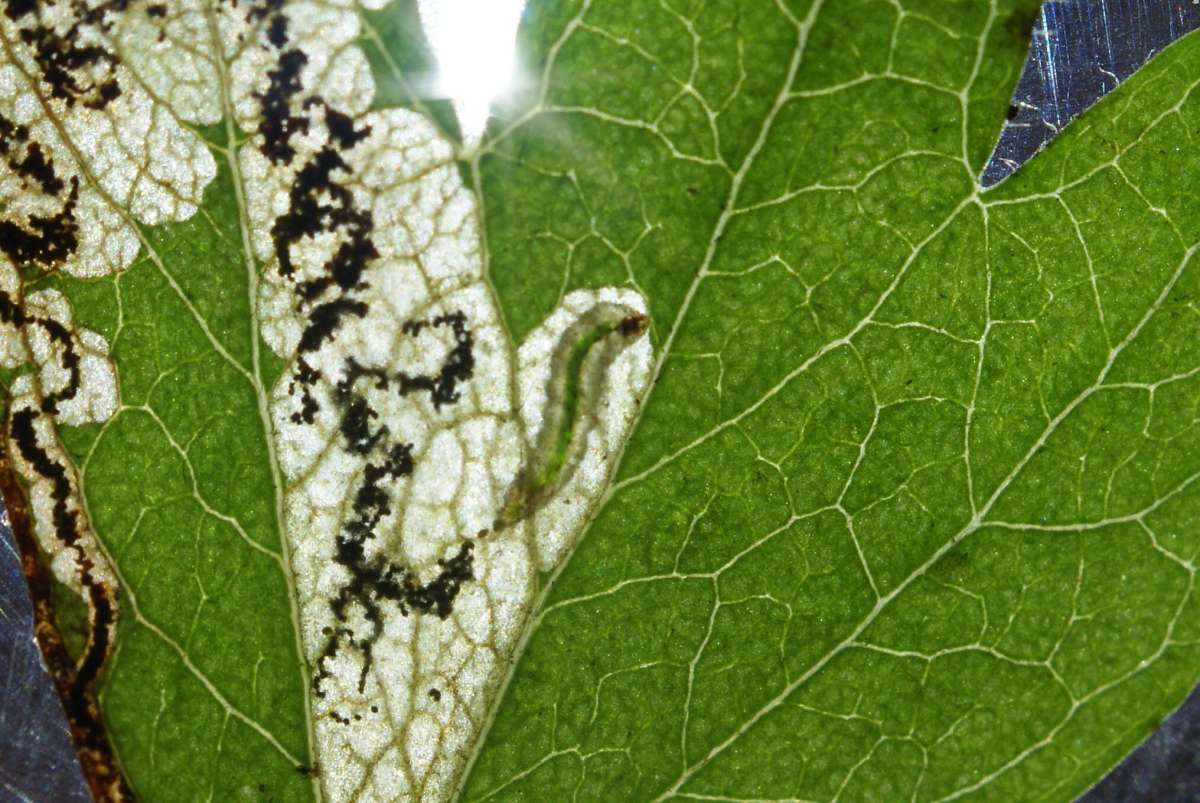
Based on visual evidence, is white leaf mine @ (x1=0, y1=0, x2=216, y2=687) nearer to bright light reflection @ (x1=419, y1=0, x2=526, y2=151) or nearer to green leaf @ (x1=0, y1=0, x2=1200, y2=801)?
green leaf @ (x1=0, y1=0, x2=1200, y2=801)

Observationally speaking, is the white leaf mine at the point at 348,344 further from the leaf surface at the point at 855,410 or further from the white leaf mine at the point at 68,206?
the leaf surface at the point at 855,410

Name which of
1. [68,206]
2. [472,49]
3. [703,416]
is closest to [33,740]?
[68,206]

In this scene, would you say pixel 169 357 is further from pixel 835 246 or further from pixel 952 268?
pixel 952 268

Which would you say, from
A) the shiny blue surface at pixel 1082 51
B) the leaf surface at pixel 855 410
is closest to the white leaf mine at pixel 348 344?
the leaf surface at pixel 855 410

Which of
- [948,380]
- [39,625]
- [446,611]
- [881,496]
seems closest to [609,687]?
[446,611]

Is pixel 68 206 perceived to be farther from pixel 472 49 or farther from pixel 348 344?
pixel 472 49

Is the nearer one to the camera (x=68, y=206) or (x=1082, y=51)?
(x=68, y=206)
